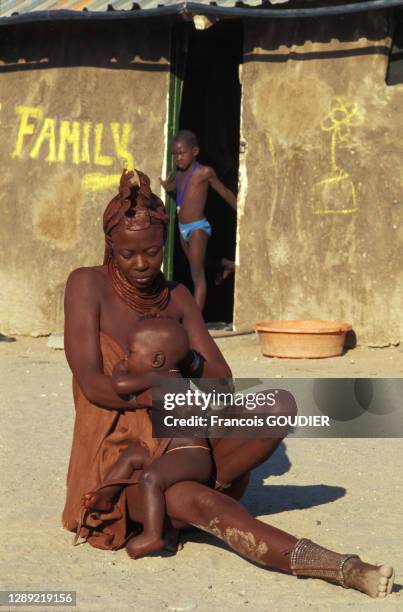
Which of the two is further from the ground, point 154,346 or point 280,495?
point 154,346

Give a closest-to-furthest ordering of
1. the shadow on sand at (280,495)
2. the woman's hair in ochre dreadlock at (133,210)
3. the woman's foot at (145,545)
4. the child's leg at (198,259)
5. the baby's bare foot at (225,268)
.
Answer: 1. the woman's foot at (145,545)
2. the woman's hair in ochre dreadlock at (133,210)
3. the shadow on sand at (280,495)
4. the child's leg at (198,259)
5. the baby's bare foot at (225,268)

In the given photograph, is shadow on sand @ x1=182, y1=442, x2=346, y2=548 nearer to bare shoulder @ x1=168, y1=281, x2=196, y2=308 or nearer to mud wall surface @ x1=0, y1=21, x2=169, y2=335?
bare shoulder @ x1=168, y1=281, x2=196, y2=308

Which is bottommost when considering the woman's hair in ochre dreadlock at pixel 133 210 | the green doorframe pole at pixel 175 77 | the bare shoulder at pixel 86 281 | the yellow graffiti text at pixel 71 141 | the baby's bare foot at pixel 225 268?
the baby's bare foot at pixel 225 268

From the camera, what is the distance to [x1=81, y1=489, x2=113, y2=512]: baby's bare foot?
4.12m

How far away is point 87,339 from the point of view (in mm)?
4289

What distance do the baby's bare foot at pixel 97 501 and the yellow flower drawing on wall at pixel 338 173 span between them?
17.3 feet

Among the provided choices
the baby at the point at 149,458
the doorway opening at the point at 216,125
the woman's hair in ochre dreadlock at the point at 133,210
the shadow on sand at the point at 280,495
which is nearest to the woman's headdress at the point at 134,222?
the woman's hair in ochre dreadlock at the point at 133,210

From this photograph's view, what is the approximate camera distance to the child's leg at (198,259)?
9.77 meters

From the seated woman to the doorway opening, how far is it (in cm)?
724

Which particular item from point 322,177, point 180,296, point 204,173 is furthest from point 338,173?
point 180,296

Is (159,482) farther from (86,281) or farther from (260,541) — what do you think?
(86,281)

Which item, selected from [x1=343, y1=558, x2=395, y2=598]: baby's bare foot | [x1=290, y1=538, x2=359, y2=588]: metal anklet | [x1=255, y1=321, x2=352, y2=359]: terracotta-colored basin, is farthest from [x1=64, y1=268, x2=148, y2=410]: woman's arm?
[x1=255, y1=321, x2=352, y2=359]: terracotta-colored basin

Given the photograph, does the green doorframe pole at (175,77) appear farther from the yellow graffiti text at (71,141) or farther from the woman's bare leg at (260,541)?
the woman's bare leg at (260,541)

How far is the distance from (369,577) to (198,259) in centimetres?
627
